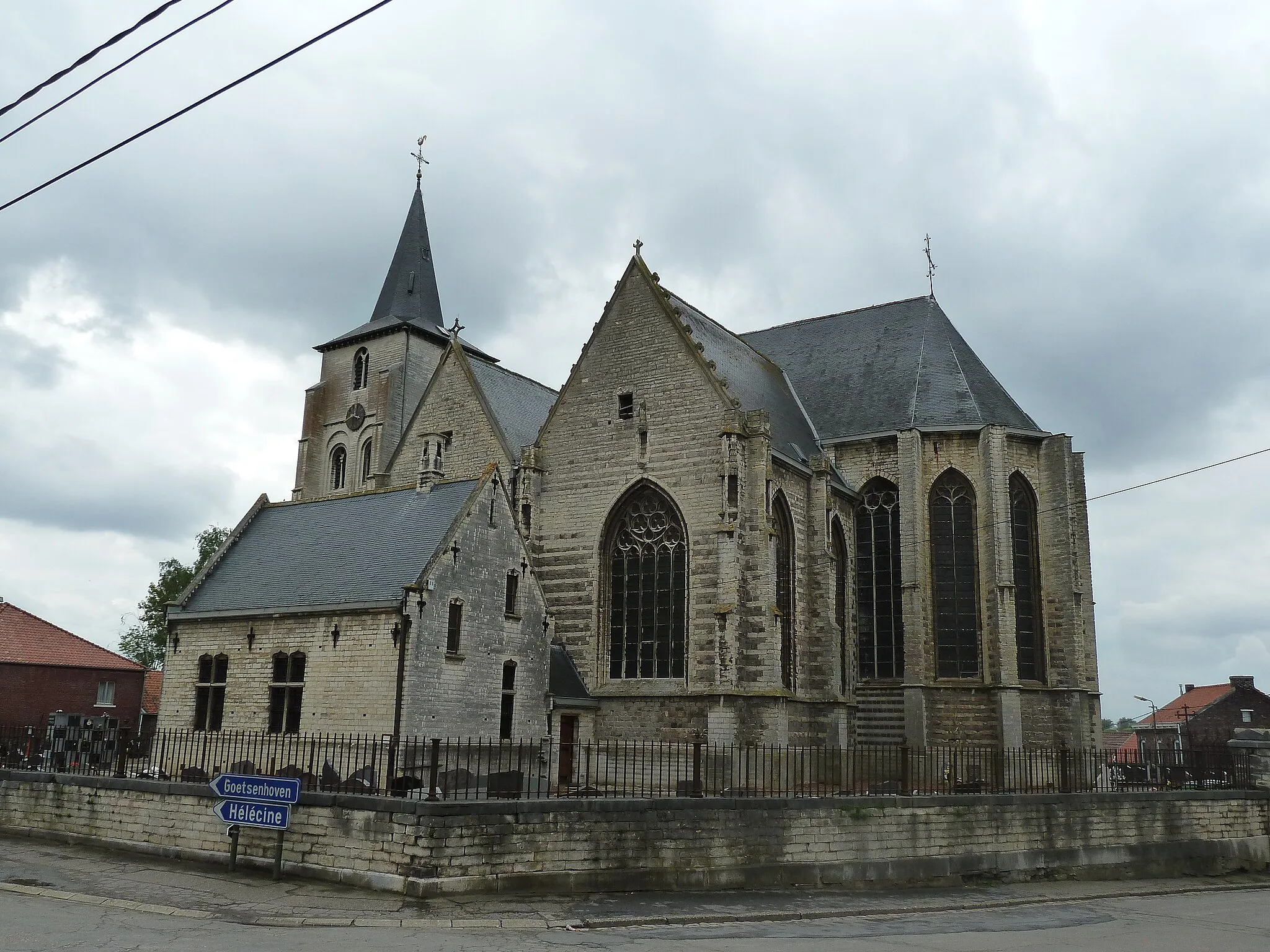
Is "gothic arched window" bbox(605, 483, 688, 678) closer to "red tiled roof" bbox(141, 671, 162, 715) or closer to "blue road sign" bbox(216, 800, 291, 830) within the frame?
"blue road sign" bbox(216, 800, 291, 830)

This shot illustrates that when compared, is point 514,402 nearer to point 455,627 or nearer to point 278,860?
point 455,627

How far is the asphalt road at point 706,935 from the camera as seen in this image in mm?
10453

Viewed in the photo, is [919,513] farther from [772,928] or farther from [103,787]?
[103,787]

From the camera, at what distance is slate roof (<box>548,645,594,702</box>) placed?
2570 cm

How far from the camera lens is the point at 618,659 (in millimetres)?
27062

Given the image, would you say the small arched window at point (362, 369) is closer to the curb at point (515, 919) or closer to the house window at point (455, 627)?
the house window at point (455, 627)

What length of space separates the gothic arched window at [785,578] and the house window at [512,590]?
22.9ft

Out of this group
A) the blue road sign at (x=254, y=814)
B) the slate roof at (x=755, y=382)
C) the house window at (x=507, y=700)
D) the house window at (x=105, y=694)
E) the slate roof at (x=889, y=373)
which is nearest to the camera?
the blue road sign at (x=254, y=814)

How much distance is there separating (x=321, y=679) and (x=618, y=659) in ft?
26.6

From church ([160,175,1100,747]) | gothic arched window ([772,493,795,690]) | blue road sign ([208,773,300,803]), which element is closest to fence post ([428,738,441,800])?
blue road sign ([208,773,300,803])

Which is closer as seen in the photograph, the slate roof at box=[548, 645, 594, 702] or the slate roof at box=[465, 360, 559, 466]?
the slate roof at box=[548, 645, 594, 702]

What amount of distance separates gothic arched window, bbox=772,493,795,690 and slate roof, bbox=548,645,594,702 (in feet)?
17.3

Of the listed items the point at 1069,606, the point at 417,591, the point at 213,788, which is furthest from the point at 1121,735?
the point at 213,788

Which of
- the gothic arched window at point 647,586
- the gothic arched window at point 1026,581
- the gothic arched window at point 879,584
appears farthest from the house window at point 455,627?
the gothic arched window at point 1026,581
